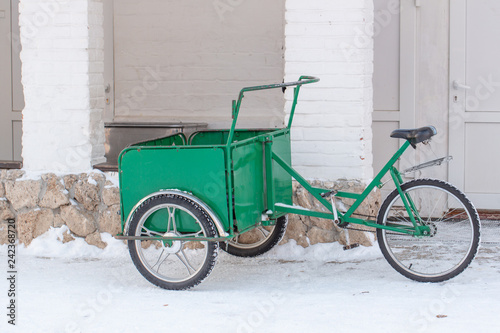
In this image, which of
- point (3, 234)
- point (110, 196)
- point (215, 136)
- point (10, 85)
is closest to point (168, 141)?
point (215, 136)

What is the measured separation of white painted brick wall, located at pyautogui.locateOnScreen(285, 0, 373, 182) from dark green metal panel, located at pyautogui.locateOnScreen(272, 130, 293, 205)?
34cm

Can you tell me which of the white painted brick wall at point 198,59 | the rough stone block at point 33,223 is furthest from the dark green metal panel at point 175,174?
the white painted brick wall at point 198,59

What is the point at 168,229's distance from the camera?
5.04 meters

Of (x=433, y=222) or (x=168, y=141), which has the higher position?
(x=168, y=141)

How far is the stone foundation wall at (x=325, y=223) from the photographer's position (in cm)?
593

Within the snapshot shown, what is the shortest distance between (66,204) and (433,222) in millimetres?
2614

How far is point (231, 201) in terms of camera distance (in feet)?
16.1

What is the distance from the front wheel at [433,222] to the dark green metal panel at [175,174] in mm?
1027

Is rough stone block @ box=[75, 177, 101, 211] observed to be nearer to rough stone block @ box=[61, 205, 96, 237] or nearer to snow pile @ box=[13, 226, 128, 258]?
rough stone block @ box=[61, 205, 96, 237]

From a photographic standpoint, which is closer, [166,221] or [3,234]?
[166,221]

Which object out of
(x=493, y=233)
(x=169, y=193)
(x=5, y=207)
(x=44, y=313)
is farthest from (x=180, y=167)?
(x=493, y=233)

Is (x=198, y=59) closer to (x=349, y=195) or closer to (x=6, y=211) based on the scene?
(x=6, y=211)

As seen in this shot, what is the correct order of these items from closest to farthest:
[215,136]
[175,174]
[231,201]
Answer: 1. [231,201]
2. [175,174]
3. [215,136]

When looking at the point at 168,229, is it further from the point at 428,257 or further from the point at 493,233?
the point at 493,233
